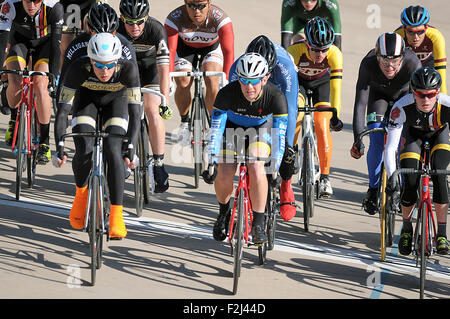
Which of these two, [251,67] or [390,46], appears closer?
[251,67]

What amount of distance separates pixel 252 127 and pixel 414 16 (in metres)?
2.69

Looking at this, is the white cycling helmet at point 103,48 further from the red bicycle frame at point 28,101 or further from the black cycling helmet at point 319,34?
the black cycling helmet at point 319,34

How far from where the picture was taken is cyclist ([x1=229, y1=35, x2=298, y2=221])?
7.70 metres

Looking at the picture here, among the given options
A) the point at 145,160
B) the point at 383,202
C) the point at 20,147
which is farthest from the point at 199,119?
the point at 383,202

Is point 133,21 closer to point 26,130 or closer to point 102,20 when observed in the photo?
point 102,20

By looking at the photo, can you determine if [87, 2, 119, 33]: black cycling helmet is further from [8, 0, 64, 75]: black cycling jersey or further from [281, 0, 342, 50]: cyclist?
[281, 0, 342, 50]: cyclist

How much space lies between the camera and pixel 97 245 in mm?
6922

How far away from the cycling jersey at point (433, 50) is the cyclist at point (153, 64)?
248 centimetres

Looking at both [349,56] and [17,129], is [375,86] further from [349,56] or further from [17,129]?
[349,56]

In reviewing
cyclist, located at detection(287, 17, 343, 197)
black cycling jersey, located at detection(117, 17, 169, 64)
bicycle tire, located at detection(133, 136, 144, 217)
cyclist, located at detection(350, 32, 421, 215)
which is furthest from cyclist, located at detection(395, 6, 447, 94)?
bicycle tire, located at detection(133, 136, 144, 217)

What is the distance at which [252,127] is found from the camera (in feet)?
24.2

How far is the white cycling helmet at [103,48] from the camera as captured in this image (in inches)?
281

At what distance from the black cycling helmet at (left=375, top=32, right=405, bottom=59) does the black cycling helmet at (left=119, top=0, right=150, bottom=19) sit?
217 centimetres

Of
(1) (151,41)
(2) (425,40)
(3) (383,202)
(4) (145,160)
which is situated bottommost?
(3) (383,202)
